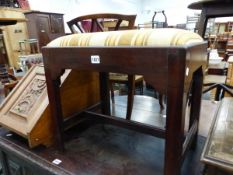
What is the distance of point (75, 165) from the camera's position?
83 cm

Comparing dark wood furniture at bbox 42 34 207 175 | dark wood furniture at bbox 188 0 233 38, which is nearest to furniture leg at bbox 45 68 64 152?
dark wood furniture at bbox 42 34 207 175

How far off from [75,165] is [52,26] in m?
Result: 4.30

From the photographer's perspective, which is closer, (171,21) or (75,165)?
(75,165)

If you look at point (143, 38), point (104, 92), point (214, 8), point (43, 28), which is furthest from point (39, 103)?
point (43, 28)

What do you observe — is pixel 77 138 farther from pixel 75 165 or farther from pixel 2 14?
pixel 2 14

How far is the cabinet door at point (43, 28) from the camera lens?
416 cm

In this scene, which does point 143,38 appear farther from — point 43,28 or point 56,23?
point 56,23

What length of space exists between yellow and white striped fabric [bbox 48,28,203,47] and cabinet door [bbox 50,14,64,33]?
4.15 m

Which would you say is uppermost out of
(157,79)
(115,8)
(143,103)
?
(115,8)

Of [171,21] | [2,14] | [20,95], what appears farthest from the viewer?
[171,21]

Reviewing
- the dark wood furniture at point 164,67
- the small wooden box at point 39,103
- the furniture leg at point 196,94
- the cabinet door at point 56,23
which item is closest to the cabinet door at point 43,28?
the cabinet door at point 56,23

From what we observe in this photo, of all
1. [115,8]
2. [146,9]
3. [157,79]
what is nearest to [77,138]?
[157,79]

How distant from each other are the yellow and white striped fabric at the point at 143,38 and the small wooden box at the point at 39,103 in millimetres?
333

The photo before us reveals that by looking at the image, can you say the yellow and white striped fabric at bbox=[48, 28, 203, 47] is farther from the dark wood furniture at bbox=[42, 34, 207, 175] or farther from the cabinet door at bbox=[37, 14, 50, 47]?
the cabinet door at bbox=[37, 14, 50, 47]
